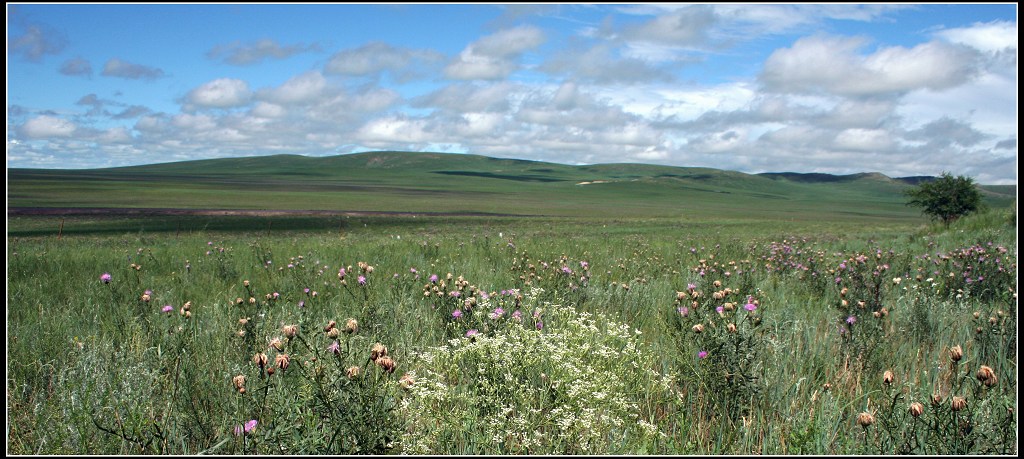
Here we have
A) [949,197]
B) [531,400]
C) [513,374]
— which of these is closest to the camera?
[531,400]

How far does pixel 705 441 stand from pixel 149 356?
10.2 ft

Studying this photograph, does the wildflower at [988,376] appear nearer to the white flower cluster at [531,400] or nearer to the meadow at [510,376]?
the meadow at [510,376]

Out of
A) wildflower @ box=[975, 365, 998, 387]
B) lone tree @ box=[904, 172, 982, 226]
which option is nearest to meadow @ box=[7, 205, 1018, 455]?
wildflower @ box=[975, 365, 998, 387]

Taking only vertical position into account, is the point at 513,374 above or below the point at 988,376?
below

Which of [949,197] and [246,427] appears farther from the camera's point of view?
[949,197]

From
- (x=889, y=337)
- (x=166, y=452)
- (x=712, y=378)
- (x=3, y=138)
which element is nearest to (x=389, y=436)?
(x=166, y=452)

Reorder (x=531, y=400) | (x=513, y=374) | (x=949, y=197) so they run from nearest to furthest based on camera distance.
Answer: (x=531, y=400) → (x=513, y=374) → (x=949, y=197)

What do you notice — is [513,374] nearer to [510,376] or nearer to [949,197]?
[510,376]

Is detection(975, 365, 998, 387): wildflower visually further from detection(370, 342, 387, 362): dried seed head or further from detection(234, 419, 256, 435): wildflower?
detection(234, 419, 256, 435): wildflower

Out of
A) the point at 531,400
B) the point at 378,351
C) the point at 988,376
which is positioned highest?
the point at 378,351

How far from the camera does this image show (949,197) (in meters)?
35.8

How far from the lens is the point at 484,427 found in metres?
2.65

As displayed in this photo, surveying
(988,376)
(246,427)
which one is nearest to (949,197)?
(988,376)

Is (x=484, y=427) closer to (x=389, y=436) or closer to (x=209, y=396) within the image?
(x=389, y=436)
